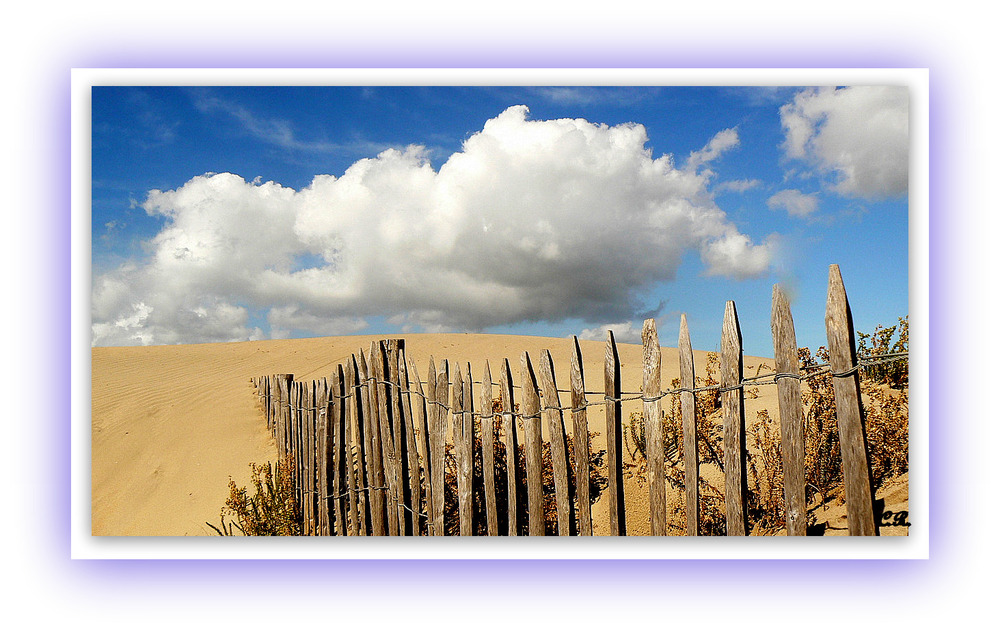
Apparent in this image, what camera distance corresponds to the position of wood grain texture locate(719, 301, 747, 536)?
2.18 metres

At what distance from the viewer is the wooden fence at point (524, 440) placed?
213 centimetres

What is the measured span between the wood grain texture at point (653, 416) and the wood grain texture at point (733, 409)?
0.81 feet

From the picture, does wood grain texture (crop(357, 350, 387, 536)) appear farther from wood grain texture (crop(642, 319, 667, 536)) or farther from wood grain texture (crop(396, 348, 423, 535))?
wood grain texture (crop(642, 319, 667, 536))

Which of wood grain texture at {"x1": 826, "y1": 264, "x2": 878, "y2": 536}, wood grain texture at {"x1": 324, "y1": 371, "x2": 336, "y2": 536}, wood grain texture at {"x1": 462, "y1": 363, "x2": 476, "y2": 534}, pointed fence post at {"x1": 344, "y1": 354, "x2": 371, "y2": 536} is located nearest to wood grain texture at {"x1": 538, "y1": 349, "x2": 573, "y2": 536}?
wood grain texture at {"x1": 462, "y1": 363, "x2": 476, "y2": 534}

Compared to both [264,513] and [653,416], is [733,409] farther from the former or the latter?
[264,513]

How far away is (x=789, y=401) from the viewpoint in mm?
2135

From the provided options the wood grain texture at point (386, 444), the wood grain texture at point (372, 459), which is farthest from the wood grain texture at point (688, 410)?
the wood grain texture at point (372, 459)

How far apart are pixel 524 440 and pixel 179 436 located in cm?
644

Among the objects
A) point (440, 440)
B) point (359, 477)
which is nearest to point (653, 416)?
point (440, 440)

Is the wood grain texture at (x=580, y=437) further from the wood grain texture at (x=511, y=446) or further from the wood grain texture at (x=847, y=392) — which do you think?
the wood grain texture at (x=847, y=392)
